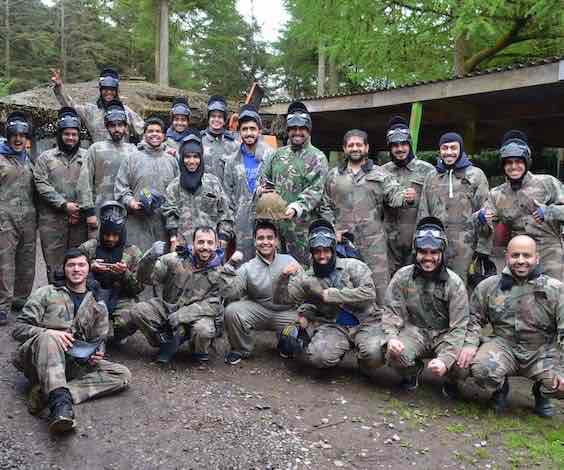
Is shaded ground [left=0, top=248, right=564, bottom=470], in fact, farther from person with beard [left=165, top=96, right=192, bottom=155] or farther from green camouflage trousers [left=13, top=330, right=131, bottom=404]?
person with beard [left=165, top=96, right=192, bottom=155]

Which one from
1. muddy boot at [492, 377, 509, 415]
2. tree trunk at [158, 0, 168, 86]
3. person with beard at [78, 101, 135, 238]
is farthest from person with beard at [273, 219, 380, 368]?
tree trunk at [158, 0, 168, 86]

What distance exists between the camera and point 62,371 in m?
4.07

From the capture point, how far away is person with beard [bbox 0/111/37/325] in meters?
6.16

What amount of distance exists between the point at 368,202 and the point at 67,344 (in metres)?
3.49

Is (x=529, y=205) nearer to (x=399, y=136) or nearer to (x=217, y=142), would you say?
(x=399, y=136)

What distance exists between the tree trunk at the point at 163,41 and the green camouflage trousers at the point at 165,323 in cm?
1618

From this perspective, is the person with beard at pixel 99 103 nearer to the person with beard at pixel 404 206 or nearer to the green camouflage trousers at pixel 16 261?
the green camouflage trousers at pixel 16 261

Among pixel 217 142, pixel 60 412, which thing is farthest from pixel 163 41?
pixel 60 412

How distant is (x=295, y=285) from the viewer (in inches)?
213

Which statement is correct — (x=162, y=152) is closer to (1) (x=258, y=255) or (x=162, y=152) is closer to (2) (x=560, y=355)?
(1) (x=258, y=255)

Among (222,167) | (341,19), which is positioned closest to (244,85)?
(341,19)

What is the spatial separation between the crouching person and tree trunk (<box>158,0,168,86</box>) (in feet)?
54.6

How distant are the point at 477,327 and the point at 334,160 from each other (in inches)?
749

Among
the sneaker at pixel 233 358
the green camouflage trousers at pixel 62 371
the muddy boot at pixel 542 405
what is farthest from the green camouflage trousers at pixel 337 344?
the green camouflage trousers at pixel 62 371
